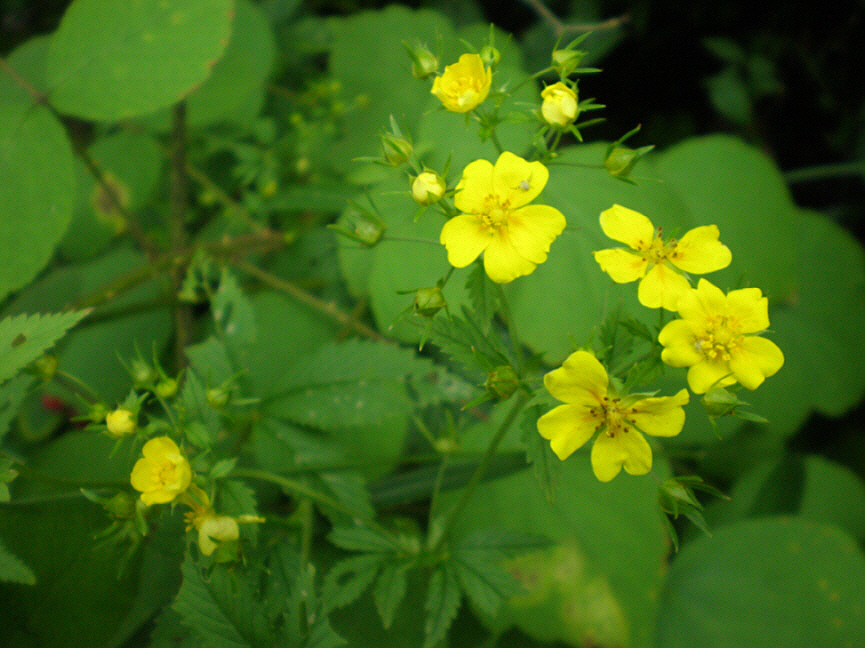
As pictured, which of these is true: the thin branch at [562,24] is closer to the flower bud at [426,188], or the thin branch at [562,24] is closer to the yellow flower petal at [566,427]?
the flower bud at [426,188]

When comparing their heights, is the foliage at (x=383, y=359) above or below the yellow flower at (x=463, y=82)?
below

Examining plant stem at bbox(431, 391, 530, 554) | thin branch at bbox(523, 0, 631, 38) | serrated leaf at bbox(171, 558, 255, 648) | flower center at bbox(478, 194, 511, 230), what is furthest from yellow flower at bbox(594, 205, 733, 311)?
serrated leaf at bbox(171, 558, 255, 648)

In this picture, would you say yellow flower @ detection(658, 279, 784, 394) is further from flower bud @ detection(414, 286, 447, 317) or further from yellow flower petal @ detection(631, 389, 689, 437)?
flower bud @ detection(414, 286, 447, 317)

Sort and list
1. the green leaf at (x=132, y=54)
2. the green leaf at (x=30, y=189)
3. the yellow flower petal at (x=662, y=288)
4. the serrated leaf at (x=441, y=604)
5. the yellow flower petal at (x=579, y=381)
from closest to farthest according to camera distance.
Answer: the yellow flower petal at (x=579, y=381), the yellow flower petal at (x=662, y=288), the serrated leaf at (x=441, y=604), the green leaf at (x=30, y=189), the green leaf at (x=132, y=54)

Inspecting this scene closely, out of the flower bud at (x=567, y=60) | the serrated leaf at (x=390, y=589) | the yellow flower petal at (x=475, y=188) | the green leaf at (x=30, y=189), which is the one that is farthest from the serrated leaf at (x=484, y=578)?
the green leaf at (x=30, y=189)

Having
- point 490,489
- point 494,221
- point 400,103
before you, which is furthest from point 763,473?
point 400,103

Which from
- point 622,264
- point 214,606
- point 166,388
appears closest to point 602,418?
point 622,264

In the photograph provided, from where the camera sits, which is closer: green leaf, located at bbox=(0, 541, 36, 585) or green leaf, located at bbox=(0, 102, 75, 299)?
green leaf, located at bbox=(0, 541, 36, 585)
